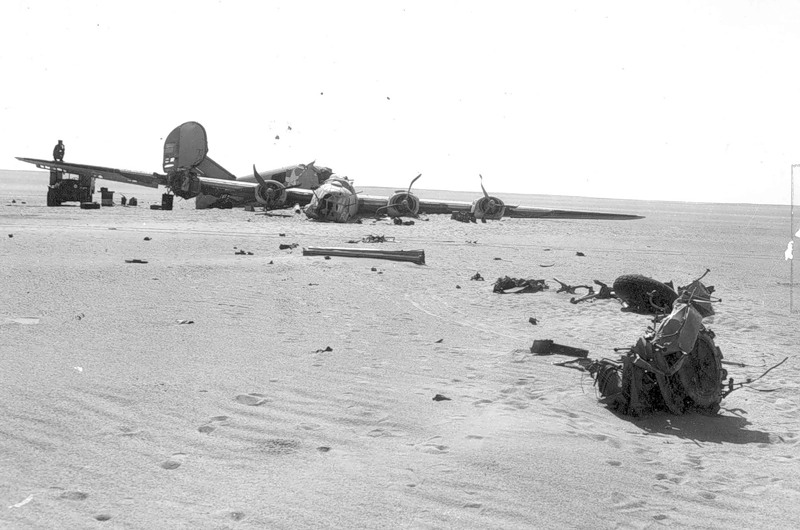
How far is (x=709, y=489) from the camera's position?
5488 mm

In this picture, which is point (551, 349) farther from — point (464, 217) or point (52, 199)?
point (52, 199)

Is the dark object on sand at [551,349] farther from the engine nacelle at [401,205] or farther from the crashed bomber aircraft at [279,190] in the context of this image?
the engine nacelle at [401,205]

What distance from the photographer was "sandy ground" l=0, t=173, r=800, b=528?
494cm

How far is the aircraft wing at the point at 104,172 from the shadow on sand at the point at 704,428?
3844 centimetres

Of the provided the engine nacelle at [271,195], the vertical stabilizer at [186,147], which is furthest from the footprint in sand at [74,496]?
the vertical stabilizer at [186,147]

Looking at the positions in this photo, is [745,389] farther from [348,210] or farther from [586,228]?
[586,228]

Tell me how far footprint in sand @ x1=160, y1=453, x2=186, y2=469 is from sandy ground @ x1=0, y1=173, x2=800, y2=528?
0.05ft

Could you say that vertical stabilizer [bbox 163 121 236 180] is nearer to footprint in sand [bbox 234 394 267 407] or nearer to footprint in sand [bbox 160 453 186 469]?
footprint in sand [bbox 234 394 267 407]

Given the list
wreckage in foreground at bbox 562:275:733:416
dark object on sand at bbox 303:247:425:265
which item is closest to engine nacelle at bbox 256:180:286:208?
dark object on sand at bbox 303:247:425:265

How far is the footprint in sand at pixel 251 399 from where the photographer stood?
22.9 feet

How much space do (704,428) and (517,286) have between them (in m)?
8.02

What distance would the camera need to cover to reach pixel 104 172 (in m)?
43.2

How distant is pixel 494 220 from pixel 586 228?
493 centimetres

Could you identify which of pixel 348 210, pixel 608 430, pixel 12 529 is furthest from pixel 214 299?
pixel 348 210
